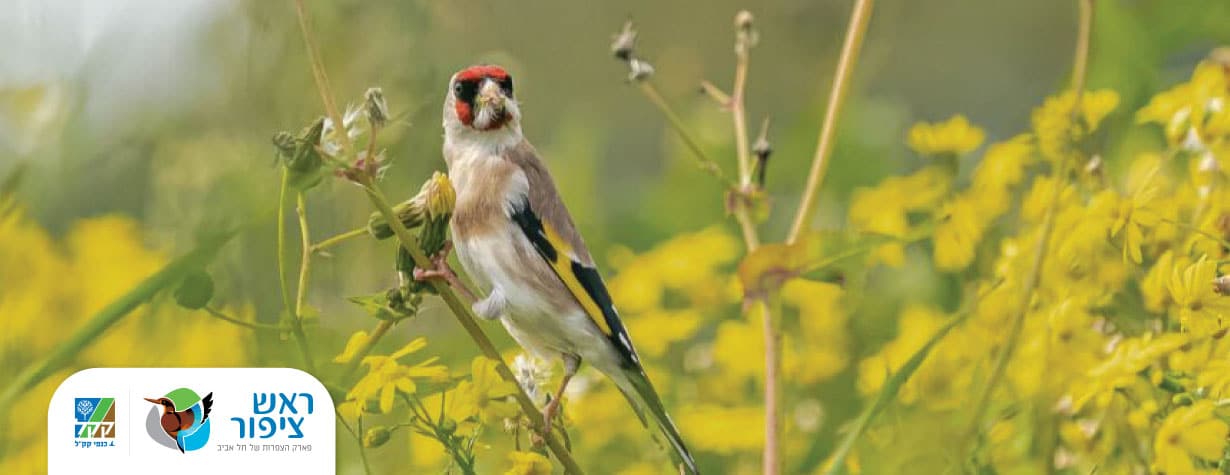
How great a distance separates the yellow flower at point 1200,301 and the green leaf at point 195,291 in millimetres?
473

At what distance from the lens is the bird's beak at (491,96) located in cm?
77

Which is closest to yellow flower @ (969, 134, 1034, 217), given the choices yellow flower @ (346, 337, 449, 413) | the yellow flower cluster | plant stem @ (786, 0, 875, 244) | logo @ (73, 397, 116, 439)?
the yellow flower cluster

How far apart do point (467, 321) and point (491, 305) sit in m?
0.09

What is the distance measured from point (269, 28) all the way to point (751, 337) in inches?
17.9

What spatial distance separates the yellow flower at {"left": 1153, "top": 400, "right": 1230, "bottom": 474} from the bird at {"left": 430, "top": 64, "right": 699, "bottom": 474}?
0.24 m

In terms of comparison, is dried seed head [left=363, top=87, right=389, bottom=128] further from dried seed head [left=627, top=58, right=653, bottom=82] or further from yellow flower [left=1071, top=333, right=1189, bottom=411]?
yellow flower [left=1071, top=333, right=1189, bottom=411]

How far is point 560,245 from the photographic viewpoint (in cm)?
80

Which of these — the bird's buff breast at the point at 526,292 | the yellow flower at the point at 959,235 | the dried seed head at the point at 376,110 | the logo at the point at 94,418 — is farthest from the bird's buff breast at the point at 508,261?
the yellow flower at the point at 959,235

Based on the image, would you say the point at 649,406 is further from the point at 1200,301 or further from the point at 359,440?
the point at 1200,301

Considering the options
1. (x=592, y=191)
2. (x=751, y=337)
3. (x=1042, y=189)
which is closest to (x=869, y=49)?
(x=592, y=191)

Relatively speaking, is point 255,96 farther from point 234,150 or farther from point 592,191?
point 592,191

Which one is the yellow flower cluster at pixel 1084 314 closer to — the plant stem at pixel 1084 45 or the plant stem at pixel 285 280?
the plant stem at pixel 1084 45

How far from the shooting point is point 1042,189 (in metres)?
0.96

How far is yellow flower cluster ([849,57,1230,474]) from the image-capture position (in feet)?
2.56
